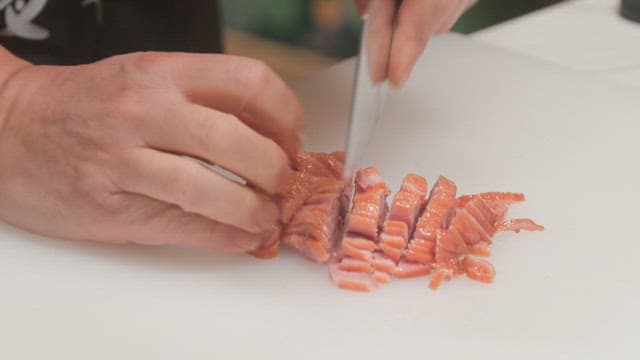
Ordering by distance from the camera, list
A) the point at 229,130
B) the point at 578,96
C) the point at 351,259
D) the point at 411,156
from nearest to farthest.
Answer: the point at 229,130
the point at 351,259
the point at 411,156
the point at 578,96

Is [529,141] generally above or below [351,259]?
above

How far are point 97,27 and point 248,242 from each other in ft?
2.92

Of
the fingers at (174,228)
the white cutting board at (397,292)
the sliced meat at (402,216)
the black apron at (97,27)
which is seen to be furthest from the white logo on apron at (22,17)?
the sliced meat at (402,216)

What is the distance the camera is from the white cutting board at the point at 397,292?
1287 mm

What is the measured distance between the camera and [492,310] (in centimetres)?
135

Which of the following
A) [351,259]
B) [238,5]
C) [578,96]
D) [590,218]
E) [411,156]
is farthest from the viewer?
[238,5]

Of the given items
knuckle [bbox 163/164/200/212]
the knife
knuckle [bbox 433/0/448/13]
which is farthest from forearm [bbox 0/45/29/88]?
knuckle [bbox 433/0/448/13]

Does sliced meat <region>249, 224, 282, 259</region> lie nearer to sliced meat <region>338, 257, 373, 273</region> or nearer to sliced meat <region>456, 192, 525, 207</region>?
sliced meat <region>338, 257, 373, 273</region>

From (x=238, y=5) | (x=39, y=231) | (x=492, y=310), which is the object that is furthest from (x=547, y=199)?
(x=238, y=5)

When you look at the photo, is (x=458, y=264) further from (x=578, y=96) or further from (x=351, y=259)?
(x=578, y=96)

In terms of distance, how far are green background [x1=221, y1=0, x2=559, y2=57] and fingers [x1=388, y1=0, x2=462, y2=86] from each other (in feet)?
6.95

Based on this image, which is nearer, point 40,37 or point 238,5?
point 40,37

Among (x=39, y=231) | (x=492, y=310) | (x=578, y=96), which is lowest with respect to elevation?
(x=39, y=231)

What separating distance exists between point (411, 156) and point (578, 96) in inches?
18.7
